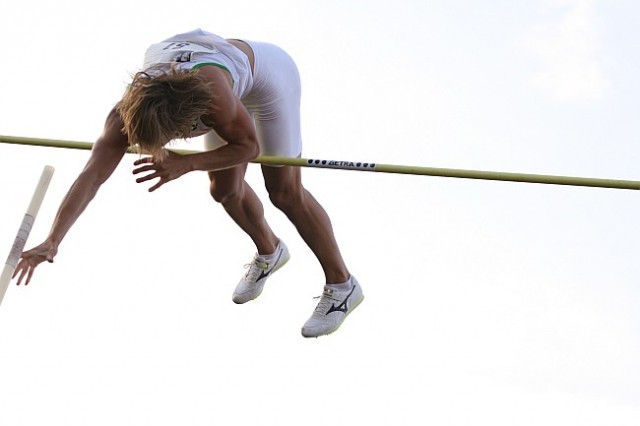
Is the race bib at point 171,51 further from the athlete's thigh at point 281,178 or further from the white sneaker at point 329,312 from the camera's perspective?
the white sneaker at point 329,312

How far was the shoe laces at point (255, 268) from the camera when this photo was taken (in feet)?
20.9

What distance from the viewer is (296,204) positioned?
580cm

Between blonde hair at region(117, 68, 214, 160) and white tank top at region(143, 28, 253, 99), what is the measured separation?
0.17 meters

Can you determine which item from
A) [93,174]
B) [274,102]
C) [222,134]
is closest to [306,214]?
[274,102]

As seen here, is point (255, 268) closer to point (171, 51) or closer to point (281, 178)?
point (281, 178)

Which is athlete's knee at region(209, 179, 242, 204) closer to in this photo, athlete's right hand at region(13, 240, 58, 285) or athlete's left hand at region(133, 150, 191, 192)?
athlete's left hand at region(133, 150, 191, 192)

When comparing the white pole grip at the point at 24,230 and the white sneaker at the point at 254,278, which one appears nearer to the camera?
the white pole grip at the point at 24,230

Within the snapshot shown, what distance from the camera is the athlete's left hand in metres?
4.94

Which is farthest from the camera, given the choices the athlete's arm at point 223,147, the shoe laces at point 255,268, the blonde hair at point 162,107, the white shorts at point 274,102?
the shoe laces at point 255,268

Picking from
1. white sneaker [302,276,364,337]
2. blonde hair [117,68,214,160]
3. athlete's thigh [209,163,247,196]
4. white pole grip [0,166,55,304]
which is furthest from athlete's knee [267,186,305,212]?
white pole grip [0,166,55,304]

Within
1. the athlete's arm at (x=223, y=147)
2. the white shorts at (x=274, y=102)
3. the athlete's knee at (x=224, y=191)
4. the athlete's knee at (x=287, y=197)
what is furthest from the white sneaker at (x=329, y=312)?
the athlete's arm at (x=223, y=147)

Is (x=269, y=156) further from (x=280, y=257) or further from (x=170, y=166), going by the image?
(x=280, y=257)

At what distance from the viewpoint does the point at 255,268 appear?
6387 millimetres

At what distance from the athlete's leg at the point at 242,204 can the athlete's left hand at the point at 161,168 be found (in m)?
0.77
